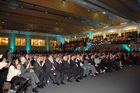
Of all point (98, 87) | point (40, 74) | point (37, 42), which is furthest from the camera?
point (37, 42)

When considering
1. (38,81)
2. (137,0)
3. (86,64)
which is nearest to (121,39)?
(137,0)

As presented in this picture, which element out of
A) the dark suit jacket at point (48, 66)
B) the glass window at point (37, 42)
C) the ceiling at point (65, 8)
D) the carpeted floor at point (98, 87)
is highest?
the ceiling at point (65, 8)

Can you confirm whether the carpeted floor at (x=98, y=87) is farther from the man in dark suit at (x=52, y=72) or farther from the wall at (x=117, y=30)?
the wall at (x=117, y=30)

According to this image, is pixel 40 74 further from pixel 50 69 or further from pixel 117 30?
pixel 117 30

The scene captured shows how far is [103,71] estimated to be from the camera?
23.4 feet

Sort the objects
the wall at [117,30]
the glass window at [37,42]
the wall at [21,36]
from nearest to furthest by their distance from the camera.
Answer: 1. the wall at [117,30]
2. the wall at [21,36]
3. the glass window at [37,42]

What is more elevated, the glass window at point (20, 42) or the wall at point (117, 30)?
the wall at point (117, 30)

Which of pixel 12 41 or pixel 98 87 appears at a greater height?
pixel 12 41

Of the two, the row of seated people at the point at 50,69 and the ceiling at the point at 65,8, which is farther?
the ceiling at the point at 65,8

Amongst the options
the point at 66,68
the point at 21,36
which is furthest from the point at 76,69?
the point at 21,36

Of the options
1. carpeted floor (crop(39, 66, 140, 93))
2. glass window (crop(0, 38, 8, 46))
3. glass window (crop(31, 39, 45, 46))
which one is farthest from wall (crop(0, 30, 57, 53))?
carpeted floor (crop(39, 66, 140, 93))

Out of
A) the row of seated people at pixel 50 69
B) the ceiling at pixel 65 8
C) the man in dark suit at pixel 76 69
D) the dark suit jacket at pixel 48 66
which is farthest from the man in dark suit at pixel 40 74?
the ceiling at pixel 65 8

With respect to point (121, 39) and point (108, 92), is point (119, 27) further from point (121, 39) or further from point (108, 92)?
point (108, 92)

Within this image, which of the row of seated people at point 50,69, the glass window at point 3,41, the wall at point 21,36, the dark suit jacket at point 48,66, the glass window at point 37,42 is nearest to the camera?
the row of seated people at point 50,69
